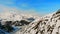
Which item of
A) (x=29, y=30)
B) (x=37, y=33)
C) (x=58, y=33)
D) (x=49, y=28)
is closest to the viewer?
(x=58, y=33)

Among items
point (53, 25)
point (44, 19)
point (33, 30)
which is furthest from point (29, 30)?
point (53, 25)

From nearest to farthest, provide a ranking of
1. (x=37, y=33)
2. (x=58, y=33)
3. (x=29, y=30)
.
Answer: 1. (x=58, y=33)
2. (x=37, y=33)
3. (x=29, y=30)

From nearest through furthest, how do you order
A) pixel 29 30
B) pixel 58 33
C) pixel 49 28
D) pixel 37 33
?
1. pixel 58 33
2. pixel 49 28
3. pixel 37 33
4. pixel 29 30

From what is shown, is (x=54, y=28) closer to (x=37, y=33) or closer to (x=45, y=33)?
(x=45, y=33)

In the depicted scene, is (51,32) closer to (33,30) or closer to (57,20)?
(57,20)

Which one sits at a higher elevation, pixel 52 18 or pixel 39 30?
pixel 52 18

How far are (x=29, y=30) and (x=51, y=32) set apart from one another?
25.6ft

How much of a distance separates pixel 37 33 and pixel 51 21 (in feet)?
13.1

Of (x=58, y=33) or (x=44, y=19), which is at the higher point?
(x=44, y=19)

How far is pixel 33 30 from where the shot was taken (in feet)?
131

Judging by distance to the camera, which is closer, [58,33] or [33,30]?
[58,33]

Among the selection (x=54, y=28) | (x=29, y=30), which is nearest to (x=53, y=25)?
(x=54, y=28)

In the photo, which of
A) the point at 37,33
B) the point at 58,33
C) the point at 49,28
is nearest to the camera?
the point at 58,33

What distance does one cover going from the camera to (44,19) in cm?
3928
